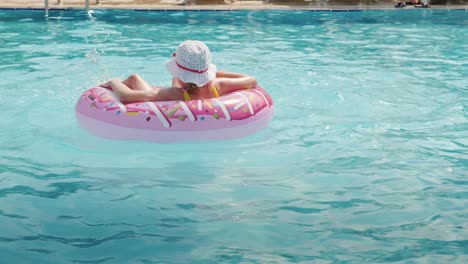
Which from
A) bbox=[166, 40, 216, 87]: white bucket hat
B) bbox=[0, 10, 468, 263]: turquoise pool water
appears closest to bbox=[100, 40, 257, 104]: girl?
bbox=[166, 40, 216, 87]: white bucket hat

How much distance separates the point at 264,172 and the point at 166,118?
98 centimetres

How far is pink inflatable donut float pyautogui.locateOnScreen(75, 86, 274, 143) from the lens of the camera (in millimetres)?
5551

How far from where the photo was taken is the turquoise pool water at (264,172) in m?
3.76

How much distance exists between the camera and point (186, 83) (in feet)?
18.9

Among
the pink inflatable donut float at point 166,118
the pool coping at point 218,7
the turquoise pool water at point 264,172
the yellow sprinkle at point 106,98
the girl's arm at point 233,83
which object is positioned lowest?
the turquoise pool water at point 264,172

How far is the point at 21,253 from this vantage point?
11.9ft

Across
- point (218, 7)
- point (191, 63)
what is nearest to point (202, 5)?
point (218, 7)

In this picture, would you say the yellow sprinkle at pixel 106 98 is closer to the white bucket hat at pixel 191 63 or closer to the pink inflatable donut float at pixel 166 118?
the pink inflatable donut float at pixel 166 118

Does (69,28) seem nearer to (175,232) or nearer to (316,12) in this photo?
(316,12)

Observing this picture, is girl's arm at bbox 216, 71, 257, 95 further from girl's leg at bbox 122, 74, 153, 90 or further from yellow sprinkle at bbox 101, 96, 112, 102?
yellow sprinkle at bbox 101, 96, 112, 102

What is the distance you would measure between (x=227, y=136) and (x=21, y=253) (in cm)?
246

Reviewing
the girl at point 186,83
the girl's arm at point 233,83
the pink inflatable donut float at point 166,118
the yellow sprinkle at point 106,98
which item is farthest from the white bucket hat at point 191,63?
the yellow sprinkle at point 106,98

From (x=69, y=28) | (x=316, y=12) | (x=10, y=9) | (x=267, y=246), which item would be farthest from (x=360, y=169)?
(x=10, y=9)

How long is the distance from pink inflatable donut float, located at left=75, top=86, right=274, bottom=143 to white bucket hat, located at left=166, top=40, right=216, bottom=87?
188mm
